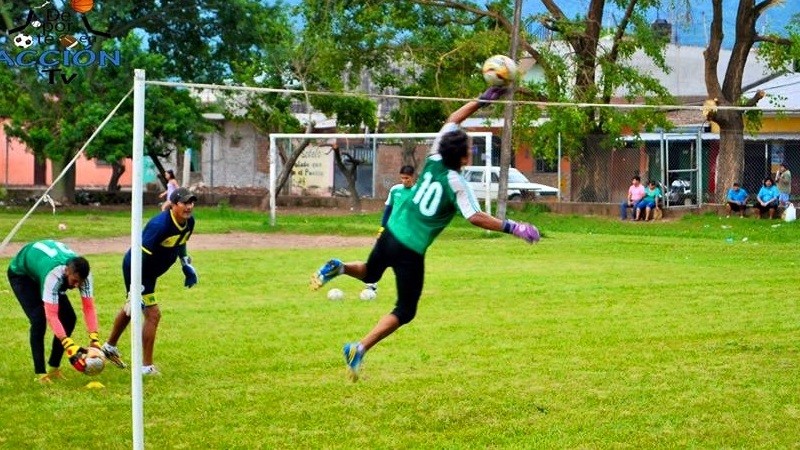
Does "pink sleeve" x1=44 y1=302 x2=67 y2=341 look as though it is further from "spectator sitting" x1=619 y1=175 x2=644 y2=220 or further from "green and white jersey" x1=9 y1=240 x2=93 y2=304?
"spectator sitting" x1=619 y1=175 x2=644 y2=220

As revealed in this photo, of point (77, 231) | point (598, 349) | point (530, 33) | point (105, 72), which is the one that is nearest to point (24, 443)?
point (598, 349)

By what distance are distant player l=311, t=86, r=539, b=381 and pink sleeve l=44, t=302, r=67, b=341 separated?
2.62 metres

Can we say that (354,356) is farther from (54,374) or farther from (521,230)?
(54,374)

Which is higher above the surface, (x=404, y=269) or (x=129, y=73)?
(x=129, y=73)

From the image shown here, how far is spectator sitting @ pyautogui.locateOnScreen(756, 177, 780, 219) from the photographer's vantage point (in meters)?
34.5

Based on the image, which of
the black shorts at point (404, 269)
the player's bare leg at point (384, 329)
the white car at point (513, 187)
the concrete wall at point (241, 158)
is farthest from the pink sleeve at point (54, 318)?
the concrete wall at point (241, 158)

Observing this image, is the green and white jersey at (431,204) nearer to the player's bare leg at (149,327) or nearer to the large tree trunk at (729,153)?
the player's bare leg at (149,327)

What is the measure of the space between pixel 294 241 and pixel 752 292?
1262cm

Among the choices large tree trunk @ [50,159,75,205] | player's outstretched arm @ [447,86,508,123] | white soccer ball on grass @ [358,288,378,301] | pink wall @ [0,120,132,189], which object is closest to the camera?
player's outstretched arm @ [447,86,508,123]

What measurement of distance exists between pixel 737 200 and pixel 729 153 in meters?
1.87

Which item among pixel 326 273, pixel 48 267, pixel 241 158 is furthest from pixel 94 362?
pixel 241 158

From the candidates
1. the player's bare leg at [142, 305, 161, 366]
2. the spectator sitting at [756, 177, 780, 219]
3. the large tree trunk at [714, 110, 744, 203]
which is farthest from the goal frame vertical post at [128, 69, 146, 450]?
the large tree trunk at [714, 110, 744, 203]

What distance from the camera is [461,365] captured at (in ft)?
43.1

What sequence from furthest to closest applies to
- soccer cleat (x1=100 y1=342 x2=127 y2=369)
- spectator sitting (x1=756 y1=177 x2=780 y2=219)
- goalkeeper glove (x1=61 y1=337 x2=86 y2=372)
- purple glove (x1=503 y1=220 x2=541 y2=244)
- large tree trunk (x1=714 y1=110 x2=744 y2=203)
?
large tree trunk (x1=714 y1=110 x2=744 y2=203) < spectator sitting (x1=756 y1=177 x2=780 y2=219) < soccer cleat (x1=100 y1=342 x2=127 y2=369) < goalkeeper glove (x1=61 y1=337 x2=86 y2=372) < purple glove (x1=503 y1=220 x2=541 y2=244)
